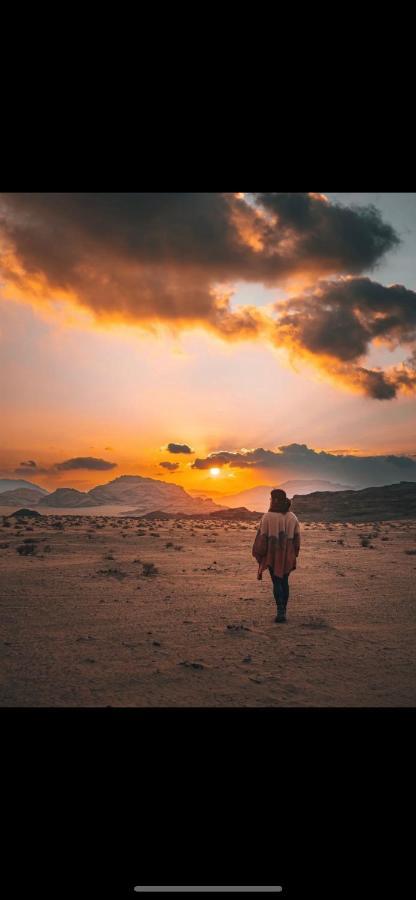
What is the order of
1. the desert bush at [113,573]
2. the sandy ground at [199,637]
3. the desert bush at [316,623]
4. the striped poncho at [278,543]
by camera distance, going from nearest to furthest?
the sandy ground at [199,637], the striped poncho at [278,543], the desert bush at [316,623], the desert bush at [113,573]

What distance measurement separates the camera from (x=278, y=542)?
827 cm

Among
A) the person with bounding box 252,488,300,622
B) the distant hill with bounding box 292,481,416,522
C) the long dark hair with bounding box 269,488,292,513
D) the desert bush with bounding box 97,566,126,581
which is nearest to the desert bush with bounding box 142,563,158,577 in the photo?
the desert bush with bounding box 97,566,126,581

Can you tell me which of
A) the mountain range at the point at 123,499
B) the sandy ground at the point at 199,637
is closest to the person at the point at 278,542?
the sandy ground at the point at 199,637

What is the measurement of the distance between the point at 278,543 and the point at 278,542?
0.06ft

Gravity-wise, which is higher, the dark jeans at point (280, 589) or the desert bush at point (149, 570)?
the dark jeans at point (280, 589)

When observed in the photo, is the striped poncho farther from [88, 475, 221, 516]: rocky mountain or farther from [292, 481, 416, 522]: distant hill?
[88, 475, 221, 516]: rocky mountain

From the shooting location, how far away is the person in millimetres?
8234

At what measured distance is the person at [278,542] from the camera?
27.0 feet

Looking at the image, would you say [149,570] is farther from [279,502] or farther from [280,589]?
[279,502]

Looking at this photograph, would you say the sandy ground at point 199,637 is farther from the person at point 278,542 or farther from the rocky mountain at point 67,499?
the rocky mountain at point 67,499

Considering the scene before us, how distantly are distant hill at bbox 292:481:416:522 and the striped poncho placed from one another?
66381mm
